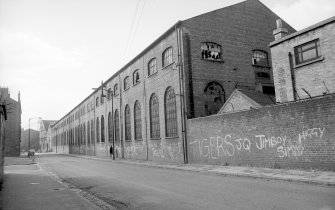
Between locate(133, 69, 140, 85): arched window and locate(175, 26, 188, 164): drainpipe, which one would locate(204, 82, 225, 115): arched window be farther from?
locate(133, 69, 140, 85): arched window

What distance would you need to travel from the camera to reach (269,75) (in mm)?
23078

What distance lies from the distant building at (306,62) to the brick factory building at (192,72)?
14.3 feet

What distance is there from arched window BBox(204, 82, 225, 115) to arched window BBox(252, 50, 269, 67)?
4.13 m

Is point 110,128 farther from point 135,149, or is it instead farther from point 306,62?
point 306,62

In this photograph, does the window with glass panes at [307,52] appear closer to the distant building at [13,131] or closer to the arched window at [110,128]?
the arched window at [110,128]

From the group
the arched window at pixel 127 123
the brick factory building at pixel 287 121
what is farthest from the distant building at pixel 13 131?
the brick factory building at pixel 287 121

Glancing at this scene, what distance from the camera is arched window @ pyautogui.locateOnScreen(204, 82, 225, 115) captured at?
2036 cm

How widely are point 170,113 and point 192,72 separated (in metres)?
3.71

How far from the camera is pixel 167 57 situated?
2244cm

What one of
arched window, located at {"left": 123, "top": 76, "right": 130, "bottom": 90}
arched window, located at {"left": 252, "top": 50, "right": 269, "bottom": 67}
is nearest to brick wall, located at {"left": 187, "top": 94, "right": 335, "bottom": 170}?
arched window, located at {"left": 252, "top": 50, "right": 269, "bottom": 67}

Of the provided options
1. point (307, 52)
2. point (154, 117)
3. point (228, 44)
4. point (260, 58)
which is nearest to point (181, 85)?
point (228, 44)

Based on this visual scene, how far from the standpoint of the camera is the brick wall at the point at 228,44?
20094 mm

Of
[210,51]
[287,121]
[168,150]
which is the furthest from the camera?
[168,150]

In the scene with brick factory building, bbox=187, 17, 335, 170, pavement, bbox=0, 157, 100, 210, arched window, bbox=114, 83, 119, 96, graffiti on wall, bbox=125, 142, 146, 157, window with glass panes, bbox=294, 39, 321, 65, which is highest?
arched window, bbox=114, 83, 119, 96
